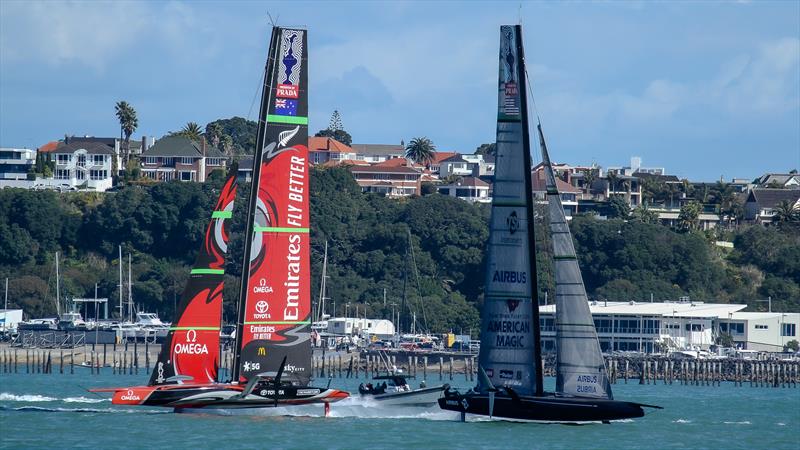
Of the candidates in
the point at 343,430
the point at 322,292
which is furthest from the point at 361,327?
the point at 343,430

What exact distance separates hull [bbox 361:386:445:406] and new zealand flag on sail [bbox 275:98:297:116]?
8.11m

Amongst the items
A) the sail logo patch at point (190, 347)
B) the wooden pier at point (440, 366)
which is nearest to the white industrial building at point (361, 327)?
the wooden pier at point (440, 366)

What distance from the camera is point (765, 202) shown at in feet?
490

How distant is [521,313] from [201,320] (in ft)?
28.6

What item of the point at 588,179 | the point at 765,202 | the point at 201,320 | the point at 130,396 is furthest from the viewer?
the point at 588,179

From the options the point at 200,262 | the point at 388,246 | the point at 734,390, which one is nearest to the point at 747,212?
the point at 388,246

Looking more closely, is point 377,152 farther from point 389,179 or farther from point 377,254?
point 377,254

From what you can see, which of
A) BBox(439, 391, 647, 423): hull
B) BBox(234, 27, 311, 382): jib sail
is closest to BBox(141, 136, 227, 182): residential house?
BBox(234, 27, 311, 382): jib sail

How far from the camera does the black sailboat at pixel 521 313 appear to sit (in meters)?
38.6

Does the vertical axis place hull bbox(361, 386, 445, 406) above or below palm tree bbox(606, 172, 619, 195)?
below

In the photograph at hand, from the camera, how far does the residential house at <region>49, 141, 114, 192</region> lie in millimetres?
148625

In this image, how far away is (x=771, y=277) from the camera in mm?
121875

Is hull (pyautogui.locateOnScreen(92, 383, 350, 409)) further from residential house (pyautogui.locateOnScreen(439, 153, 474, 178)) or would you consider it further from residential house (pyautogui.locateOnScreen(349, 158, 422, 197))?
residential house (pyautogui.locateOnScreen(439, 153, 474, 178))

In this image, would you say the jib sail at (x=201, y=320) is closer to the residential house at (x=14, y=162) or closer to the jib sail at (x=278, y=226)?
the jib sail at (x=278, y=226)
